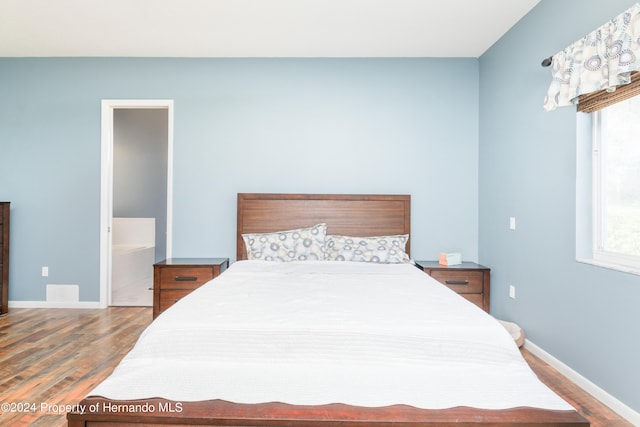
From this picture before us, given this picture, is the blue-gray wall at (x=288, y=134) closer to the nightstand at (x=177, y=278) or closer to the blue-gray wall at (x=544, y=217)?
the blue-gray wall at (x=544, y=217)

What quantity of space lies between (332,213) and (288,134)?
945mm

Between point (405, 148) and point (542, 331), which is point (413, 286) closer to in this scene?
point (542, 331)

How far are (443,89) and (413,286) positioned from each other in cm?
239

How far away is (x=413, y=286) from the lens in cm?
239

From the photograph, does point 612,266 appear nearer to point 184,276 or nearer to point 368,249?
point 368,249

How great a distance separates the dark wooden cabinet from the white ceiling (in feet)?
5.32

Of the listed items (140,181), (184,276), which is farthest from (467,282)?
(140,181)

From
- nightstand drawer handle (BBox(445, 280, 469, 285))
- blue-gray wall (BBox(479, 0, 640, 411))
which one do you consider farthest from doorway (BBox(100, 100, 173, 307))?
blue-gray wall (BBox(479, 0, 640, 411))

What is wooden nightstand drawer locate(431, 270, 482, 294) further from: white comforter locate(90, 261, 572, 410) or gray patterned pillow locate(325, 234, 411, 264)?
white comforter locate(90, 261, 572, 410)

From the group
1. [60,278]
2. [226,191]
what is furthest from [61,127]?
[226,191]

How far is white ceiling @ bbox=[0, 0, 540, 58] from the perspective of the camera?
2.86 m

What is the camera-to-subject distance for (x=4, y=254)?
3686 mm

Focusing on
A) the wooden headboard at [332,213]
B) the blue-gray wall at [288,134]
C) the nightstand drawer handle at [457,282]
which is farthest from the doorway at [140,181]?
the nightstand drawer handle at [457,282]

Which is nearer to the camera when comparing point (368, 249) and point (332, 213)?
point (368, 249)
